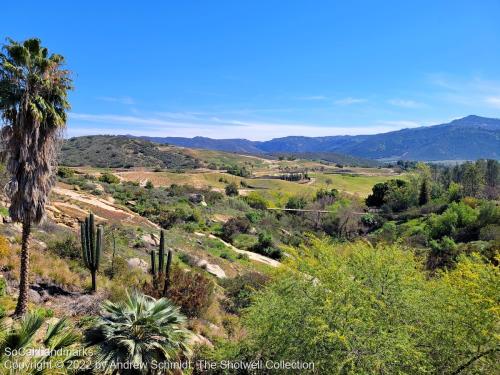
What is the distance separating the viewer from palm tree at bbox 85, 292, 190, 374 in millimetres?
9031

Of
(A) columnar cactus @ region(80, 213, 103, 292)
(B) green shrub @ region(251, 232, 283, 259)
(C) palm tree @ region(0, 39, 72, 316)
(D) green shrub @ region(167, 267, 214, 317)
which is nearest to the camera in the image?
(C) palm tree @ region(0, 39, 72, 316)

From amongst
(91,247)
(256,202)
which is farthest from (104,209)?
(256,202)

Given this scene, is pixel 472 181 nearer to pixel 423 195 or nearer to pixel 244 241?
pixel 423 195

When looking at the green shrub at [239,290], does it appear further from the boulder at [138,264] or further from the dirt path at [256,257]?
the dirt path at [256,257]

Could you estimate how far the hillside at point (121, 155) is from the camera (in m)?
123

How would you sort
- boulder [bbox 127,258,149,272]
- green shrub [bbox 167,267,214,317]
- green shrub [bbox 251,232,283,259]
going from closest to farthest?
green shrub [bbox 167,267,214,317] < boulder [bbox 127,258,149,272] < green shrub [bbox 251,232,283,259]

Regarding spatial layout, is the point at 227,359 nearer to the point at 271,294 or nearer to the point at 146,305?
the point at 271,294

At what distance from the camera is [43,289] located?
16047 mm

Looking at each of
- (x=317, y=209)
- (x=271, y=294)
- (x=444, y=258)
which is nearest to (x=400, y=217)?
(x=317, y=209)

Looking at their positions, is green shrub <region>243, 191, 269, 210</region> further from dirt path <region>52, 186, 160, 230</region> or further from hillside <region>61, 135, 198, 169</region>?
hillside <region>61, 135, 198, 169</region>

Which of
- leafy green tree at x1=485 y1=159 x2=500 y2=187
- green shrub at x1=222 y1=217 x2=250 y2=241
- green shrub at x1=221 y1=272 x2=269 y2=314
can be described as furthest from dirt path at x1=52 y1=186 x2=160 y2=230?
leafy green tree at x1=485 y1=159 x2=500 y2=187

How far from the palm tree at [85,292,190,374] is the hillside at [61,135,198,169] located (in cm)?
10909

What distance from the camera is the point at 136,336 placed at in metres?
9.38

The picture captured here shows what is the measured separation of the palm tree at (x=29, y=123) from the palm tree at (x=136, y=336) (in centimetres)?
530
